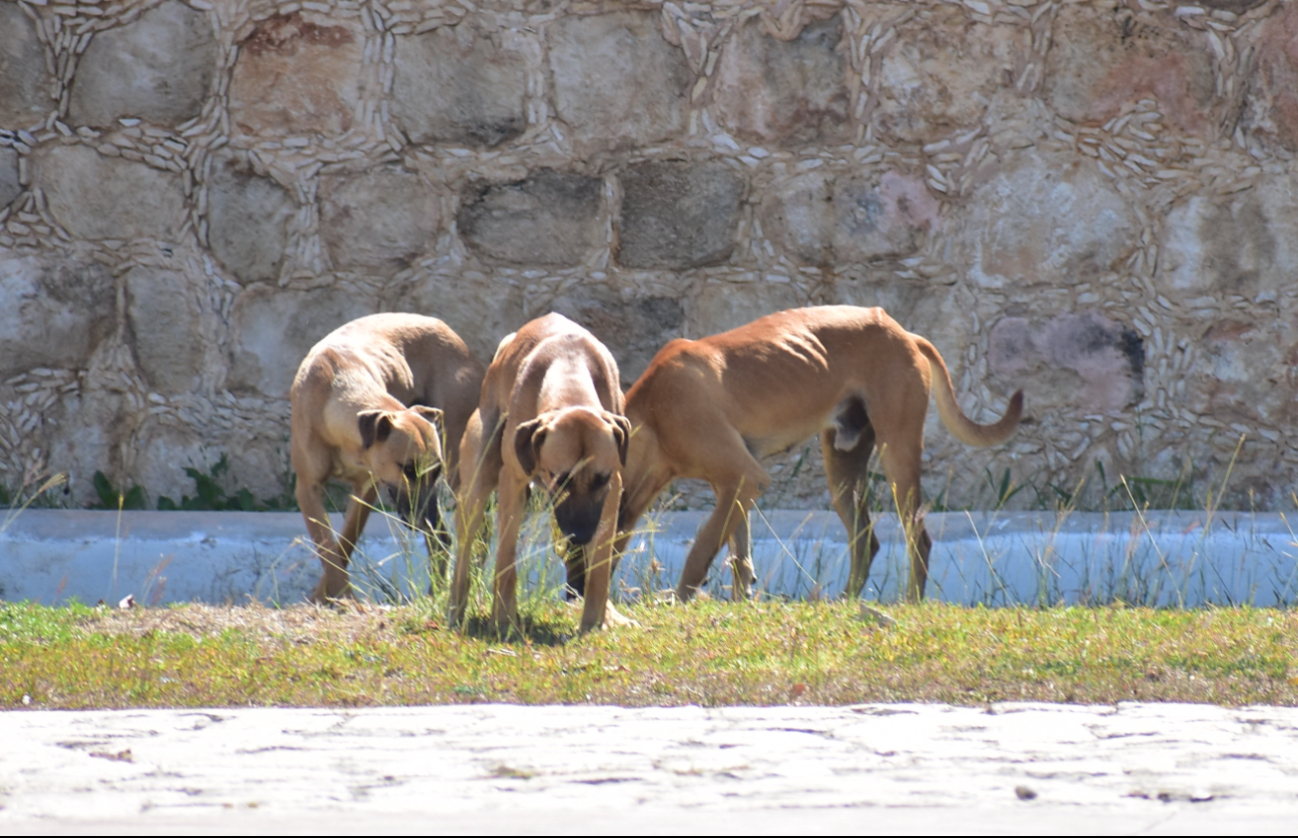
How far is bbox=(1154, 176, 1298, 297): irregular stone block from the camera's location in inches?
337

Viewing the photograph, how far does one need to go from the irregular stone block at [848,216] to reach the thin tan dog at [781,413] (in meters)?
1.31

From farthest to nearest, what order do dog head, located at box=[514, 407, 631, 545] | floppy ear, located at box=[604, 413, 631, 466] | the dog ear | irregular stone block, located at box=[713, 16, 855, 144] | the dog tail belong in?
irregular stone block, located at box=[713, 16, 855, 144], the dog tail, the dog ear, floppy ear, located at box=[604, 413, 631, 466], dog head, located at box=[514, 407, 631, 545]

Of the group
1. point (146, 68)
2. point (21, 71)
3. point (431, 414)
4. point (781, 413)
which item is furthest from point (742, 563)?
point (21, 71)

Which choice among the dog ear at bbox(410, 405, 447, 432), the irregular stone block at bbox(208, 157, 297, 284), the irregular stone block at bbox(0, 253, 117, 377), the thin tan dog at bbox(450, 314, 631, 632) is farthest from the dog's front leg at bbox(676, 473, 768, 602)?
the irregular stone block at bbox(0, 253, 117, 377)

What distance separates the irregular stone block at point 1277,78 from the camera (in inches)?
334

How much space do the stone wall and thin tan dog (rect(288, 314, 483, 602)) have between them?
1.14 m

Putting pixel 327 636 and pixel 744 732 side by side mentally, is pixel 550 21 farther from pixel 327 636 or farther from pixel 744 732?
pixel 744 732

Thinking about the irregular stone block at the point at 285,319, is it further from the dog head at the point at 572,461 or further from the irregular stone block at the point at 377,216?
the dog head at the point at 572,461

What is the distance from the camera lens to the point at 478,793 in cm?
311

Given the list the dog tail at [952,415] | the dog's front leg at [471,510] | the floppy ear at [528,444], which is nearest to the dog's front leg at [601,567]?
the floppy ear at [528,444]

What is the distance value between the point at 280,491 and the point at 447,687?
483cm

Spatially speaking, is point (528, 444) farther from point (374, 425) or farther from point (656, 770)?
point (656, 770)

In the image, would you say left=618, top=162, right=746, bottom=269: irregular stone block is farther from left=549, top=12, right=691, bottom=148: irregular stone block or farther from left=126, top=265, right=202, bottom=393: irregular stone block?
left=126, top=265, right=202, bottom=393: irregular stone block

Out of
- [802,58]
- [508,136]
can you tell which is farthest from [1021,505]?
[508,136]
